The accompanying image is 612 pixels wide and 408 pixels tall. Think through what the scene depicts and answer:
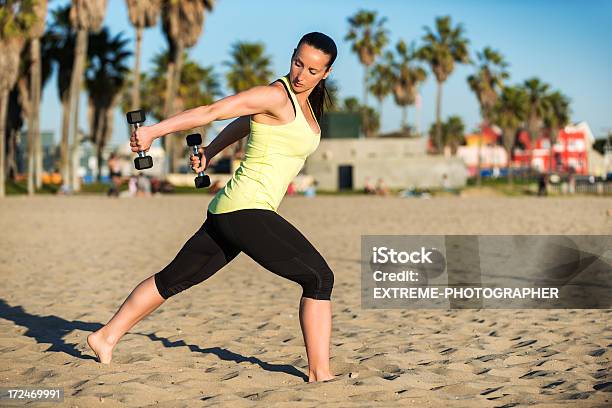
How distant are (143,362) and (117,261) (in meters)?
7.56

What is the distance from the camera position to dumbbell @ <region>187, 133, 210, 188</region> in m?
4.63

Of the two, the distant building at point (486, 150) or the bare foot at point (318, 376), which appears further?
the distant building at point (486, 150)

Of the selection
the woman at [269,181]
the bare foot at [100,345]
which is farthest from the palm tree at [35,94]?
the woman at [269,181]

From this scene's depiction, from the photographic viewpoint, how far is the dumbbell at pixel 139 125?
14.3ft

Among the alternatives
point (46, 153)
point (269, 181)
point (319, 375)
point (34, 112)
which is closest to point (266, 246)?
point (269, 181)

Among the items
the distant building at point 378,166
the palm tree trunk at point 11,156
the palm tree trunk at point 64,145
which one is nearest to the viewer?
the palm tree trunk at point 64,145

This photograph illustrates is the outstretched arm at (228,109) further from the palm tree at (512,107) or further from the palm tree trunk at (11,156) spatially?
the palm tree at (512,107)

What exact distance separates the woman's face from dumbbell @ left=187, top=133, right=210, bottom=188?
21.5 inches

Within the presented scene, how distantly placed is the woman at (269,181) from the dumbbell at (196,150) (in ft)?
0.14

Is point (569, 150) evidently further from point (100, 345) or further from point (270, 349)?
point (100, 345)

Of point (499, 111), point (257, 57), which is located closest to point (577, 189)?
point (257, 57)

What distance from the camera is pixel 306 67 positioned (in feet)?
15.3

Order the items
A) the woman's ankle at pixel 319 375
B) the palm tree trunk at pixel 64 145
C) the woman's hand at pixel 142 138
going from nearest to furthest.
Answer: the woman's hand at pixel 142 138 < the woman's ankle at pixel 319 375 < the palm tree trunk at pixel 64 145

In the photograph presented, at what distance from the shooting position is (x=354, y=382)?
206 inches
